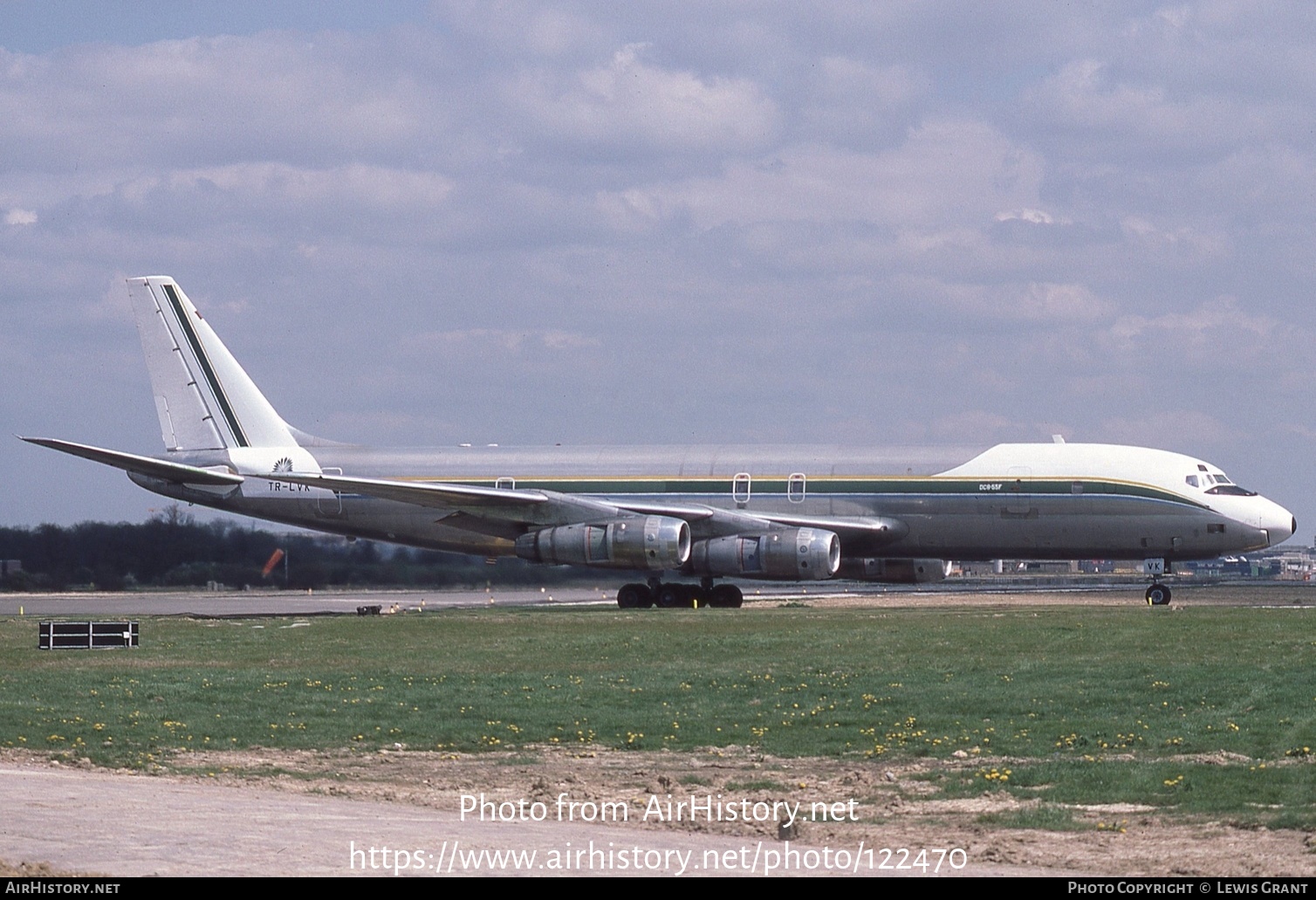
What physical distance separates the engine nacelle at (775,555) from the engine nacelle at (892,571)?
4.14 m

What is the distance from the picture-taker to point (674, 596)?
42594 mm

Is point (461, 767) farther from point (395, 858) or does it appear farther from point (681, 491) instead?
point (681, 491)

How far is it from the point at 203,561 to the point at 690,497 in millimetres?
19379

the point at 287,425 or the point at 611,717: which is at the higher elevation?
the point at 287,425

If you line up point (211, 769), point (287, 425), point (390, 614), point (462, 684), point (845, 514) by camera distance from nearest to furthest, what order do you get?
point (211, 769), point (462, 684), point (390, 614), point (845, 514), point (287, 425)

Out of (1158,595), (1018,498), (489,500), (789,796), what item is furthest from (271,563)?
(789,796)

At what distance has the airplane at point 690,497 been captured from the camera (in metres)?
40.2

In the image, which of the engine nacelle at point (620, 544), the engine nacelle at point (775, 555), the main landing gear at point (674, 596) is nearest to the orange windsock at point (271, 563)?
the engine nacelle at point (620, 544)

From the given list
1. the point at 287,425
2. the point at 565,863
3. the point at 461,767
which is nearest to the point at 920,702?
the point at 461,767

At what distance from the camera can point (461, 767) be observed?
603 inches

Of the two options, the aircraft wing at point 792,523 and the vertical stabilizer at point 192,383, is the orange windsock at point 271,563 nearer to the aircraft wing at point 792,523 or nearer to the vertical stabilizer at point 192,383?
the vertical stabilizer at point 192,383

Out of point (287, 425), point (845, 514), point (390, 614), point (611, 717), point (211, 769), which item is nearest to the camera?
point (211, 769)

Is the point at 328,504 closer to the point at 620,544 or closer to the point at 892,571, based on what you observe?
the point at 620,544

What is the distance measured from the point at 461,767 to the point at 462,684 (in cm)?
632
